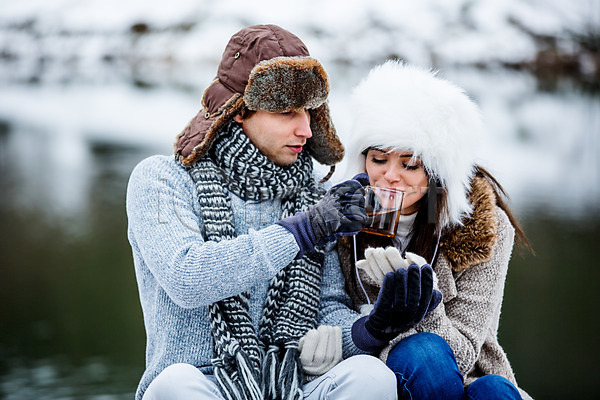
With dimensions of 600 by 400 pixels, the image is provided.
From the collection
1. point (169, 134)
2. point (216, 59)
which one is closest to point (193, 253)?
point (169, 134)

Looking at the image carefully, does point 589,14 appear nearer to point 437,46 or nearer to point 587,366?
point 437,46

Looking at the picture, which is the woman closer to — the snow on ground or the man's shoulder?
the man's shoulder

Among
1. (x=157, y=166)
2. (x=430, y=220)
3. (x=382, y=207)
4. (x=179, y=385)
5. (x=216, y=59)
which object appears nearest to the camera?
(x=179, y=385)

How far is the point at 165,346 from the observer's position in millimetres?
2092

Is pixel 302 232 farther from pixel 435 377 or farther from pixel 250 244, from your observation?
pixel 435 377

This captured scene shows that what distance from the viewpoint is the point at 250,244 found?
192 centimetres

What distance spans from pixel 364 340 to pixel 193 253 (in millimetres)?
583

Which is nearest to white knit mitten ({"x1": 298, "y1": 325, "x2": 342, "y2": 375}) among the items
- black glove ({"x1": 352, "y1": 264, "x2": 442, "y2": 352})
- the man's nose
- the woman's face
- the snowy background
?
black glove ({"x1": 352, "y1": 264, "x2": 442, "y2": 352})

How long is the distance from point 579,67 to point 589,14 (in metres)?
8.22

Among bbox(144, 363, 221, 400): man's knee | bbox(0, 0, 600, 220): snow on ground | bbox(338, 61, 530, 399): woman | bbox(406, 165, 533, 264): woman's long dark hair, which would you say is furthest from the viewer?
bbox(0, 0, 600, 220): snow on ground

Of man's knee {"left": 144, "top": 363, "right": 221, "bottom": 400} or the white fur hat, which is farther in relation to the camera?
the white fur hat

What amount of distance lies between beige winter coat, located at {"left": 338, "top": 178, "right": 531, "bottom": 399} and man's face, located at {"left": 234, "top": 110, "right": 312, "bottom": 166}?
0.58m

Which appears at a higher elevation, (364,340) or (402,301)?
(402,301)

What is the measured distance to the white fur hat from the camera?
2.18 m
